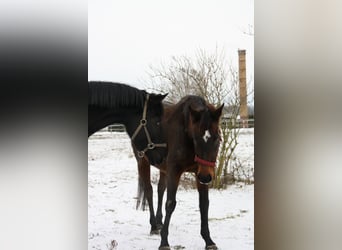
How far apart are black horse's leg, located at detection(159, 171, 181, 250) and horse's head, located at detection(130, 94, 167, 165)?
94mm

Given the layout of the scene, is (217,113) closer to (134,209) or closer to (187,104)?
(187,104)

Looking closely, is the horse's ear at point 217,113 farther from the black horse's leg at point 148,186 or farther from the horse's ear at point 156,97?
the black horse's leg at point 148,186

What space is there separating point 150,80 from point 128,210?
1.80ft

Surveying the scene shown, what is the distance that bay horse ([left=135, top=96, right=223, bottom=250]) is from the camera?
4.84 ft

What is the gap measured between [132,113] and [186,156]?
0.29 metres

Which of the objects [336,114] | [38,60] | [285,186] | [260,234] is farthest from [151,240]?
[336,114]

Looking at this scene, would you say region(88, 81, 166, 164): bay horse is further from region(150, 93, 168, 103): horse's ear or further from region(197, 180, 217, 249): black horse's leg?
region(197, 180, 217, 249): black horse's leg

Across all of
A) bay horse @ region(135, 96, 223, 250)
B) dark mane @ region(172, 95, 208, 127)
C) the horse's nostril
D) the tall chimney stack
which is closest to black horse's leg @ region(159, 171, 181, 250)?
bay horse @ region(135, 96, 223, 250)

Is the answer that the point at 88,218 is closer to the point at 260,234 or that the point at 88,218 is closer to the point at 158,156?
the point at 158,156

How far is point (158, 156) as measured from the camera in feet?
4.96

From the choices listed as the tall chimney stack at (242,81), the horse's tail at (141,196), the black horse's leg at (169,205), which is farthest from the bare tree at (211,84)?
the horse's tail at (141,196)

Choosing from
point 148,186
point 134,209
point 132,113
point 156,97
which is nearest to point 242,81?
point 156,97

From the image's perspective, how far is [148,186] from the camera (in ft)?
4.91

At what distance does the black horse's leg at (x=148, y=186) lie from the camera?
150cm
